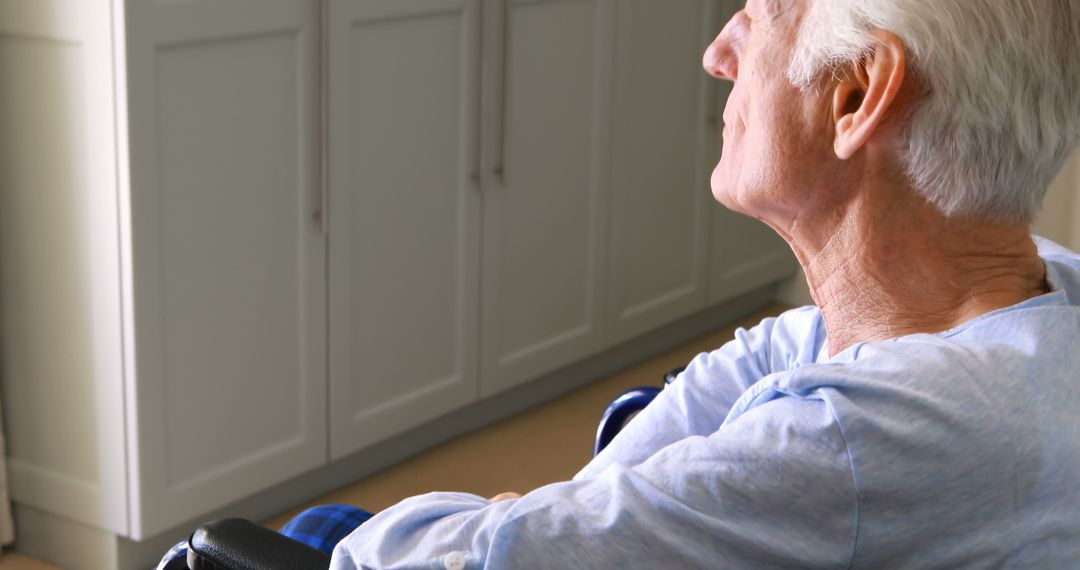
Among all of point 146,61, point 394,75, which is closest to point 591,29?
point 394,75

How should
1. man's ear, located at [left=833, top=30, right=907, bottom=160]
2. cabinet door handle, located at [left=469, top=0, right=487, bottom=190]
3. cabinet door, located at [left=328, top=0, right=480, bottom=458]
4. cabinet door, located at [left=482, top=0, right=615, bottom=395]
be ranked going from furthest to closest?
cabinet door, located at [left=482, top=0, right=615, bottom=395], cabinet door handle, located at [left=469, top=0, right=487, bottom=190], cabinet door, located at [left=328, top=0, right=480, bottom=458], man's ear, located at [left=833, top=30, right=907, bottom=160]

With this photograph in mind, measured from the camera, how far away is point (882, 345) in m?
0.91

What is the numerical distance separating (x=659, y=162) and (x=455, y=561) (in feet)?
8.46

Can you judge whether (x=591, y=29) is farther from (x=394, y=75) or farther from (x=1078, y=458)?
(x=1078, y=458)

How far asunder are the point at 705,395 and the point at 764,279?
2.71 m

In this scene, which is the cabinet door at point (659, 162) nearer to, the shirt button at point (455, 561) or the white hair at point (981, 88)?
the white hair at point (981, 88)

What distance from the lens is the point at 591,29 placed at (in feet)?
10.0

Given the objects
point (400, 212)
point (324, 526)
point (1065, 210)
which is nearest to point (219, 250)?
point (400, 212)

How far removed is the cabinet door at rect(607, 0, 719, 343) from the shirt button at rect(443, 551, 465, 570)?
239cm

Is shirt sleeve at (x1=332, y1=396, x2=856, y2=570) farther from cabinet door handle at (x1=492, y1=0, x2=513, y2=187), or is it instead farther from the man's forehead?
cabinet door handle at (x1=492, y1=0, x2=513, y2=187)

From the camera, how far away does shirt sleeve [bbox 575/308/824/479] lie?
128 centimetres

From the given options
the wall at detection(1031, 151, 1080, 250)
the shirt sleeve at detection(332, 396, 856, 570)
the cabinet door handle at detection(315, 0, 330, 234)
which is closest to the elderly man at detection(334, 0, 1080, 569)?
the shirt sleeve at detection(332, 396, 856, 570)

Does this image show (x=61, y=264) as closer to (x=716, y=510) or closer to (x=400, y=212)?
(x=400, y=212)

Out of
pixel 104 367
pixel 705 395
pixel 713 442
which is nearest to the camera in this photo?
pixel 713 442
